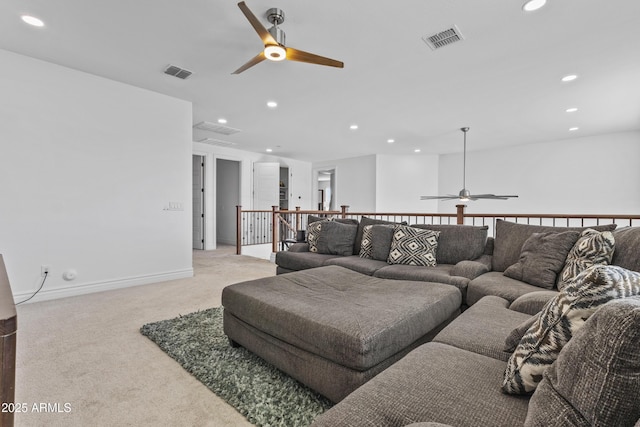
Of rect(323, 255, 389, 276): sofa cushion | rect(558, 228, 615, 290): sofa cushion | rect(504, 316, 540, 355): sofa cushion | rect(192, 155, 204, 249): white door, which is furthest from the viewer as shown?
rect(192, 155, 204, 249): white door

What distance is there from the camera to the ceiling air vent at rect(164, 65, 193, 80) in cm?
329

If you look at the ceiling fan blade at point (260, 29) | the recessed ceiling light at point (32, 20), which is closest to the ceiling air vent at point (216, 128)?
the recessed ceiling light at point (32, 20)

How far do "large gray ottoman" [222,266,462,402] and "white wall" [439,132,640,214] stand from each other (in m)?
6.00

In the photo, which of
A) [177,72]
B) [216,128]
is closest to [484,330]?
[177,72]

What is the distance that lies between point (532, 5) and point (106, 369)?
3.86 metres

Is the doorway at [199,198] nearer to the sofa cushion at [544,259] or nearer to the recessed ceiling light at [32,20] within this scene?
the recessed ceiling light at [32,20]

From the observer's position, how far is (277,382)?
67.6 inches

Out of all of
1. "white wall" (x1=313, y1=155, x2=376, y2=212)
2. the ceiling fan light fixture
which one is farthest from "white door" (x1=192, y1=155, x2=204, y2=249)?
the ceiling fan light fixture

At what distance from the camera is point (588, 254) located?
195 cm

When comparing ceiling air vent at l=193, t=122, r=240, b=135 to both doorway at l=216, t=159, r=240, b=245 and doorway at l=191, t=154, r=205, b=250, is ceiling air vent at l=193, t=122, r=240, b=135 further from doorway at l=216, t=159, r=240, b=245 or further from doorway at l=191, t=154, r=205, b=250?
doorway at l=216, t=159, r=240, b=245

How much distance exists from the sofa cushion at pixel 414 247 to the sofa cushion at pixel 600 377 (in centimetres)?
247

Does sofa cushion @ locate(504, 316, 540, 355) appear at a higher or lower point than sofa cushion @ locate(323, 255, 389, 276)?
higher

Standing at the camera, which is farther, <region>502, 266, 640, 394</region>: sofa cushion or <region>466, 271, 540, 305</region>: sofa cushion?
<region>466, 271, 540, 305</region>: sofa cushion

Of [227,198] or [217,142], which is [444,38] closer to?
[217,142]
